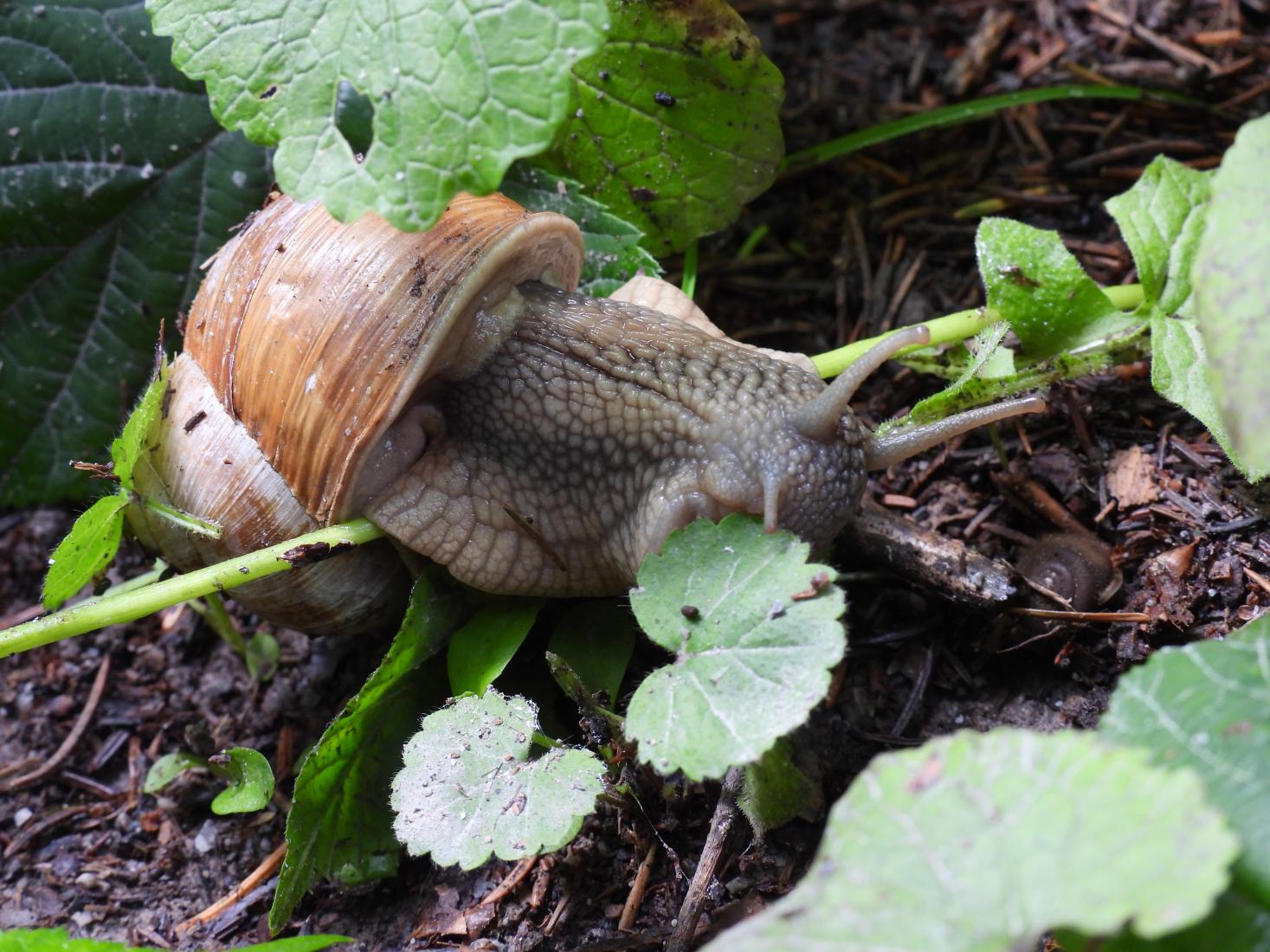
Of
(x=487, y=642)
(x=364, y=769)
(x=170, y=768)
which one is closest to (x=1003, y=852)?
(x=487, y=642)

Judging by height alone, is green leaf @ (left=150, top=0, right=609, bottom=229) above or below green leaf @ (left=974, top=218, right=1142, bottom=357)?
above

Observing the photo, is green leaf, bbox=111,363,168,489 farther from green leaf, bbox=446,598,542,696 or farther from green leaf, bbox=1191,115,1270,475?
green leaf, bbox=1191,115,1270,475

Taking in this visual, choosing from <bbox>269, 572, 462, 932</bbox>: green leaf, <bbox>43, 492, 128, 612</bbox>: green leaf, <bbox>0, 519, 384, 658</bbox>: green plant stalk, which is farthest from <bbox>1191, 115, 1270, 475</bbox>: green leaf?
<bbox>43, 492, 128, 612</bbox>: green leaf

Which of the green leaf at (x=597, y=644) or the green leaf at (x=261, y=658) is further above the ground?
→ the green leaf at (x=597, y=644)

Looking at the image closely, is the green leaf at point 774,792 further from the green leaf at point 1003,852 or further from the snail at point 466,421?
the green leaf at point 1003,852

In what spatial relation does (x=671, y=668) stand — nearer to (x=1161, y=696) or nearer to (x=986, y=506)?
(x=1161, y=696)

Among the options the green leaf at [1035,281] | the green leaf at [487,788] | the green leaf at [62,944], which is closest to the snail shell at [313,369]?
the green leaf at [487,788]

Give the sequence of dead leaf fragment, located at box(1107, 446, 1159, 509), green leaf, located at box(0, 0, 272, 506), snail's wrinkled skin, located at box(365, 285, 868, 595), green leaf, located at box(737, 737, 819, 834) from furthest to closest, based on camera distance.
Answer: green leaf, located at box(0, 0, 272, 506) → dead leaf fragment, located at box(1107, 446, 1159, 509) → snail's wrinkled skin, located at box(365, 285, 868, 595) → green leaf, located at box(737, 737, 819, 834)
